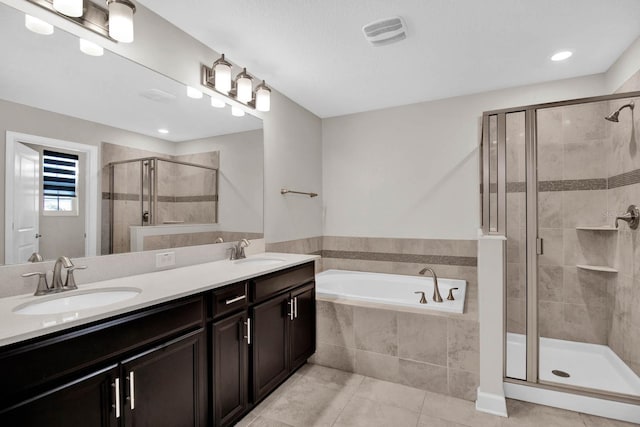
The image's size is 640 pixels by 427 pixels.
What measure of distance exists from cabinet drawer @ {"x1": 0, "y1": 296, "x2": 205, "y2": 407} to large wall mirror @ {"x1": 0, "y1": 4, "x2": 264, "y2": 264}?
0.59 m

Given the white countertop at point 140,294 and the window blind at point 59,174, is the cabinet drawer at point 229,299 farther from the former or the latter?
the window blind at point 59,174

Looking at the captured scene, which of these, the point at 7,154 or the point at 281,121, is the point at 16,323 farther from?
the point at 281,121

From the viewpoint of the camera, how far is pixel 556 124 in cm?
269

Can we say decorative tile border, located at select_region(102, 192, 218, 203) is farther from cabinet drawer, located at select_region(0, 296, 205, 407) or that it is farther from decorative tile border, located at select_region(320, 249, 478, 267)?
decorative tile border, located at select_region(320, 249, 478, 267)

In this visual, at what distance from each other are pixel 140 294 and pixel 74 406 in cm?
43

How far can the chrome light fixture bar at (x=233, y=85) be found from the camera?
83.6 inches

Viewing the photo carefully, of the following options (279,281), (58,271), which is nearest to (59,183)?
(58,271)

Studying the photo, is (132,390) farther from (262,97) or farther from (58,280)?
(262,97)

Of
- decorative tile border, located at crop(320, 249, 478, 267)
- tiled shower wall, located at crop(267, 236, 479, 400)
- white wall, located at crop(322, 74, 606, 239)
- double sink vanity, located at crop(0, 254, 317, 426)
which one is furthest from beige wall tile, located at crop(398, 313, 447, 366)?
white wall, located at crop(322, 74, 606, 239)

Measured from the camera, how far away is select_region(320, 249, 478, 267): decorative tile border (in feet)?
9.98

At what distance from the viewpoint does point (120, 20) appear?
59.8 inches

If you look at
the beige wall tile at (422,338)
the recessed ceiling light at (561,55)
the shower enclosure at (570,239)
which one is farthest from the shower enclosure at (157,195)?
the recessed ceiling light at (561,55)

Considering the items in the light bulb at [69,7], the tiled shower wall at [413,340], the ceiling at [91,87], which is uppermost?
the light bulb at [69,7]

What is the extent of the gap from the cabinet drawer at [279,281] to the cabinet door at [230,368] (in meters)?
0.16
